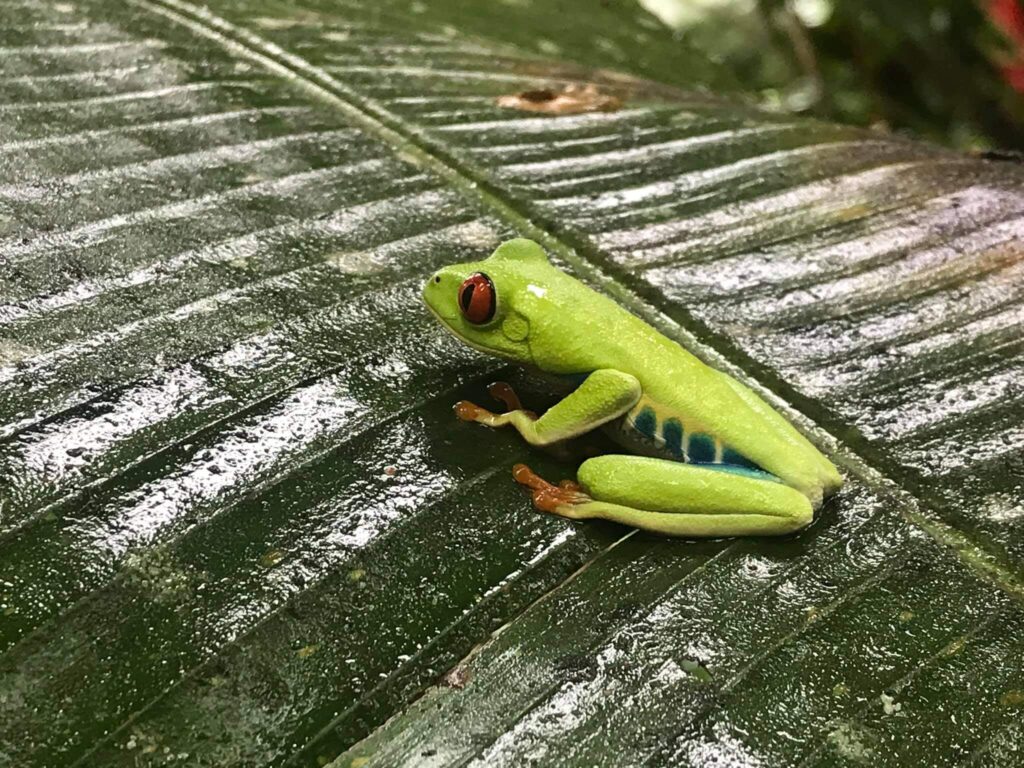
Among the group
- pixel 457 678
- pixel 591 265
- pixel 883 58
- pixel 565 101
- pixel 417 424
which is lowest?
pixel 457 678

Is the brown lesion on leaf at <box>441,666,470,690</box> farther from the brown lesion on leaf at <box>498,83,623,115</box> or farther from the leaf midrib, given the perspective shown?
the brown lesion on leaf at <box>498,83,623,115</box>

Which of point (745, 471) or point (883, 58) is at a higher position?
point (883, 58)

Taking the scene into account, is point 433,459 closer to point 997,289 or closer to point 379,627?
point 379,627

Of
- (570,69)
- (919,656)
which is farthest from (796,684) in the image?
(570,69)

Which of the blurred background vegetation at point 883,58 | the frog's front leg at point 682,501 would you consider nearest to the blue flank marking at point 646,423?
the frog's front leg at point 682,501

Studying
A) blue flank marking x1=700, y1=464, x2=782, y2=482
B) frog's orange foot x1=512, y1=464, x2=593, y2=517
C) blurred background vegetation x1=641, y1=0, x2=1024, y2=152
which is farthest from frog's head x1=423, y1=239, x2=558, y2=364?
blurred background vegetation x1=641, y1=0, x2=1024, y2=152

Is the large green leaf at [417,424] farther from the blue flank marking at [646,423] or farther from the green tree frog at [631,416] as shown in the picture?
the blue flank marking at [646,423]

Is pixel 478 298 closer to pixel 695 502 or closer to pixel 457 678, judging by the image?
pixel 695 502

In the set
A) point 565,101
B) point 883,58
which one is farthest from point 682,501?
point 883,58
